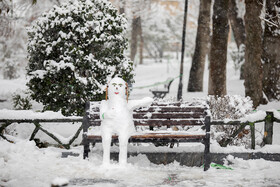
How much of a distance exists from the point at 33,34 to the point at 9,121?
11.6 ft

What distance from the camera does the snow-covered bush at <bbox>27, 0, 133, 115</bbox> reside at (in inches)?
351

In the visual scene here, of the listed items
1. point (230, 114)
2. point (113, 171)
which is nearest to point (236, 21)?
point (230, 114)

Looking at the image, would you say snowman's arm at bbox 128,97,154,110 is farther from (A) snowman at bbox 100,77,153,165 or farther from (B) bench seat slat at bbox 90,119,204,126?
(B) bench seat slat at bbox 90,119,204,126

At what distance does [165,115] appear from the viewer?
21.6 feet

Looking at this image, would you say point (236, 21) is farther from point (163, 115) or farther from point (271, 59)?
point (163, 115)

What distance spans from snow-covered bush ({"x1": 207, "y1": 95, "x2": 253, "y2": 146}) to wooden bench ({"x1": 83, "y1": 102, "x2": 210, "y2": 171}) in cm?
122

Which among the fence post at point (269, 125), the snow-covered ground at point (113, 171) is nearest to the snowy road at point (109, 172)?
the snow-covered ground at point (113, 171)

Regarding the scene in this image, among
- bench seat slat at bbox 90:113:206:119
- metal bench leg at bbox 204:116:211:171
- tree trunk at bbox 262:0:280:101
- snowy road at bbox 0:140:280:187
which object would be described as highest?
tree trunk at bbox 262:0:280:101

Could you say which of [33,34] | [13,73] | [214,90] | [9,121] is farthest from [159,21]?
[9,121]

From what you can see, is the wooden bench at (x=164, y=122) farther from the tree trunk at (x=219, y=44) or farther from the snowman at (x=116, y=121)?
the tree trunk at (x=219, y=44)

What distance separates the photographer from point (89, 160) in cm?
638

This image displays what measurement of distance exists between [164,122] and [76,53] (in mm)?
3347

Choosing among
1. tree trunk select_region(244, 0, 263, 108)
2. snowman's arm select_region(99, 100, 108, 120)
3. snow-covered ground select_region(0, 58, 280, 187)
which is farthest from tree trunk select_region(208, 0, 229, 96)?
snowman's arm select_region(99, 100, 108, 120)

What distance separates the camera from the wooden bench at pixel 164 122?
6254 millimetres
